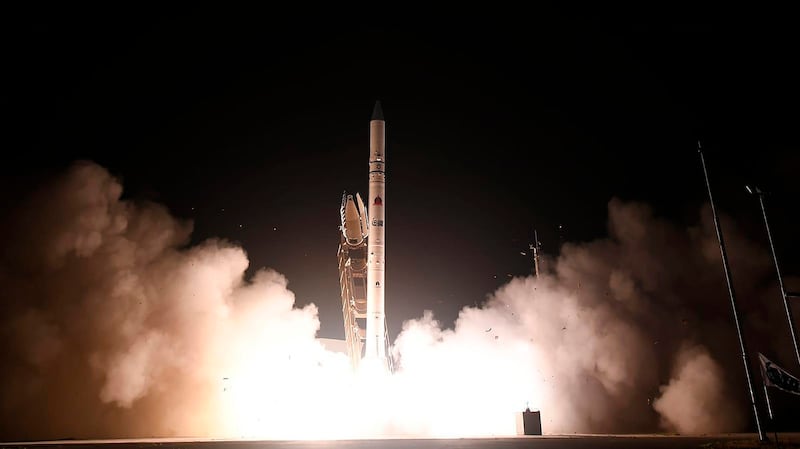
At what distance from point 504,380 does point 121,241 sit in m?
18.3

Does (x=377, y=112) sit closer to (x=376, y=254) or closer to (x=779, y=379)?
(x=376, y=254)

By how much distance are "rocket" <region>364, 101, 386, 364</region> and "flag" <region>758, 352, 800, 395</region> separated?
14649 millimetres

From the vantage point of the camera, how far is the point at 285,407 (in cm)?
2786

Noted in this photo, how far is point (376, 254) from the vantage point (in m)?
25.3

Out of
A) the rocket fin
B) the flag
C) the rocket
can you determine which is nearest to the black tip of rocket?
the rocket

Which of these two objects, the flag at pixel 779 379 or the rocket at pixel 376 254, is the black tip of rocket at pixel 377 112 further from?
the flag at pixel 779 379

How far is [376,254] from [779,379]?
15598 mm

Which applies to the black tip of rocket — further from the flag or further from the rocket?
the flag

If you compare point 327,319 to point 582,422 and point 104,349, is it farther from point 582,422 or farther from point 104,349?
point 582,422

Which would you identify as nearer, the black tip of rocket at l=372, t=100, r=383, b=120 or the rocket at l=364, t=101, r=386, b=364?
the rocket at l=364, t=101, r=386, b=364

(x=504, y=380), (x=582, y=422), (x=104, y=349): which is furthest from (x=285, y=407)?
(x=582, y=422)

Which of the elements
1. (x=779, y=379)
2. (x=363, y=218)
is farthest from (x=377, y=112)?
(x=779, y=379)

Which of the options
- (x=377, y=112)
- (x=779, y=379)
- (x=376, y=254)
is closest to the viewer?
(x=779, y=379)

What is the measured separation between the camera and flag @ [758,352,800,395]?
40.7 ft
